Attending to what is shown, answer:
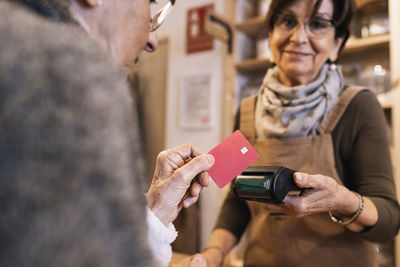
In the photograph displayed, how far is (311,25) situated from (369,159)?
0.35 m

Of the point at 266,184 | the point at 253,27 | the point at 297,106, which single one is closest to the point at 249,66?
the point at 253,27

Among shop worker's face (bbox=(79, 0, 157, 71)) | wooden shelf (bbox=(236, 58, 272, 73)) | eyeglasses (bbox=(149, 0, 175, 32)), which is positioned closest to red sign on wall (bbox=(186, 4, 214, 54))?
wooden shelf (bbox=(236, 58, 272, 73))

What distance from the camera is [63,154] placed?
26 cm

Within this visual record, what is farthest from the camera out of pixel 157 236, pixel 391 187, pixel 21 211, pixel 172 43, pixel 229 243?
pixel 172 43

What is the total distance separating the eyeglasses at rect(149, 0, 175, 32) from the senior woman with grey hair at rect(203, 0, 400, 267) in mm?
366

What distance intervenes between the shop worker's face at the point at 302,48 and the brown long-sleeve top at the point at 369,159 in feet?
0.45

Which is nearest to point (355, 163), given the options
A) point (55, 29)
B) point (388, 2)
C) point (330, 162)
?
point (330, 162)

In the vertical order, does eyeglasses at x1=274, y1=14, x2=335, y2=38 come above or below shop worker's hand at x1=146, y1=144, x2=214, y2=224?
above

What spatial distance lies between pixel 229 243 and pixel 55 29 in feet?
2.53

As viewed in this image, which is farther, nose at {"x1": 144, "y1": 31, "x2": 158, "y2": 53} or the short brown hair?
the short brown hair

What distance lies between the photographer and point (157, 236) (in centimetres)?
50

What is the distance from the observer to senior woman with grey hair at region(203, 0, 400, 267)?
2.41 feet

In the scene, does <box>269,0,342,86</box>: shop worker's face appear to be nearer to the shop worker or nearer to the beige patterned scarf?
the beige patterned scarf

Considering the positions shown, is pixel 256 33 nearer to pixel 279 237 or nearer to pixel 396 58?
pixel 396 58
